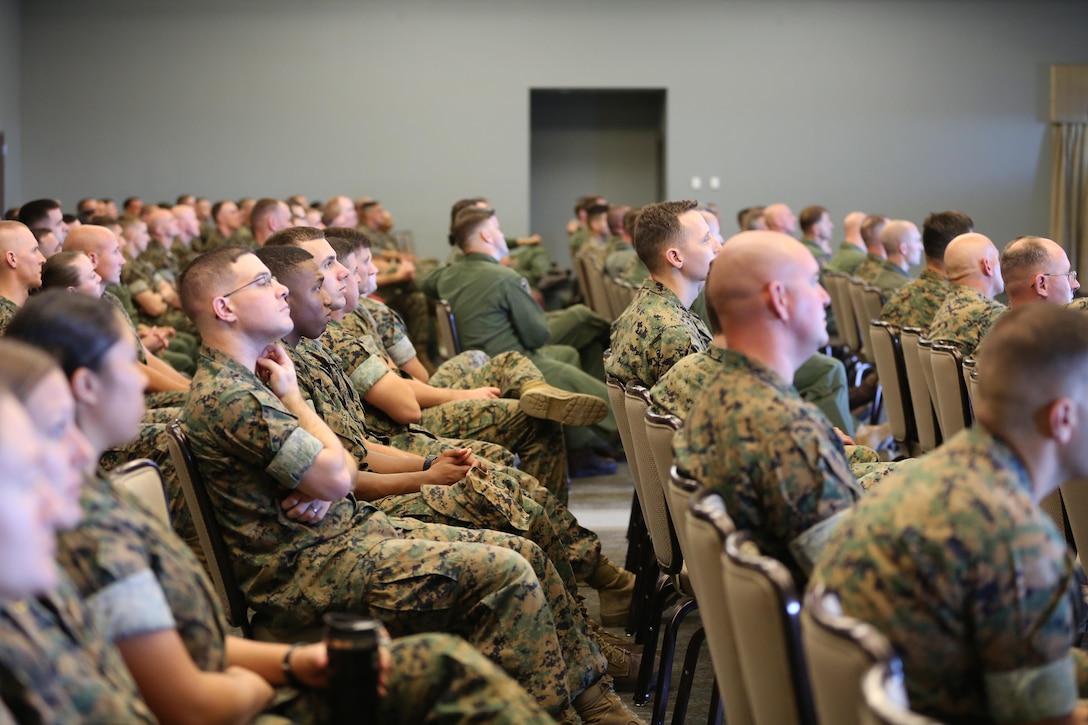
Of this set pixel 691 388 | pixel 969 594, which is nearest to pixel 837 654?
pixel 969 594

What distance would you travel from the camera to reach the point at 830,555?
1756 millimetres

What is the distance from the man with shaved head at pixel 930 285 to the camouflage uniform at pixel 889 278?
1622 mm

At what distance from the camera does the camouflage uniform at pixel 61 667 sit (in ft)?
4.60

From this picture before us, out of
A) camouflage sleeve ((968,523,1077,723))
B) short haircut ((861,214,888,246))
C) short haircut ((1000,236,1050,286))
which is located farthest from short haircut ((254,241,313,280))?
short haircut ((861,214,888,246))

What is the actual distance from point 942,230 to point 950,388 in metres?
2.06

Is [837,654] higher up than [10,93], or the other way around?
[10,93]

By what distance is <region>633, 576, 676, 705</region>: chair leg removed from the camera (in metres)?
3.29

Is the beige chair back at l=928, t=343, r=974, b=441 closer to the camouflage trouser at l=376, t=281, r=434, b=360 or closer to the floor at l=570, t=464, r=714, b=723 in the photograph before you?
the floor at l=570, t=464, r=714, b=723

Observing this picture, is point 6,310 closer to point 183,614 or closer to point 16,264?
point 16,264

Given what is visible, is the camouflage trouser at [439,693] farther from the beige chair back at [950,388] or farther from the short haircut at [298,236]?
the beige chair back at [950,388]

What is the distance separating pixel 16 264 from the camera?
4270mm

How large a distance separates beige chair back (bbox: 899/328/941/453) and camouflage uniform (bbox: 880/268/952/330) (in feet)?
3.45

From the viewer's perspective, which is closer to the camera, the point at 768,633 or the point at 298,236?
the point at 768,633

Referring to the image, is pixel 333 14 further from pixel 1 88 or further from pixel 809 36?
pixel 809 36
